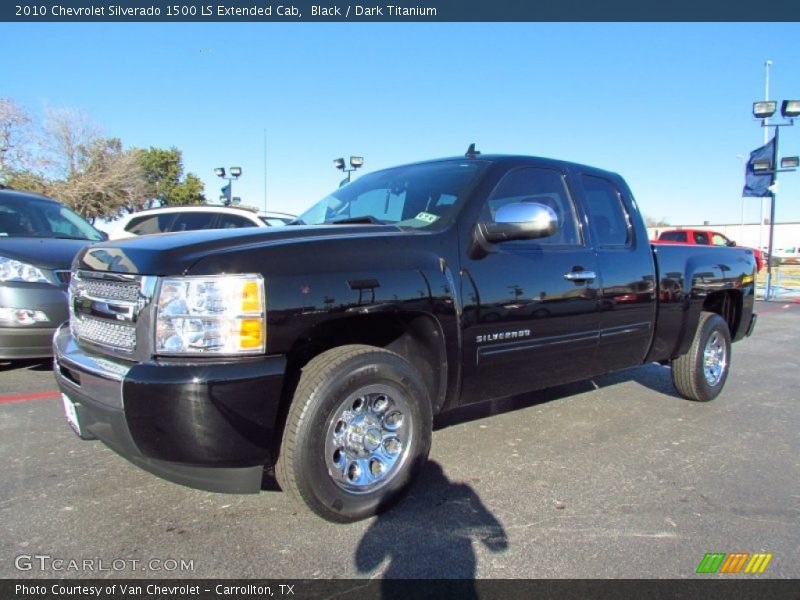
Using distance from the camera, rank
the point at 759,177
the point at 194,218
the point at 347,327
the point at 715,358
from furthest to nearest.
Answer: the point at 759,177 < the point at 194,218 < the point at 715,358 < the point at 347,327

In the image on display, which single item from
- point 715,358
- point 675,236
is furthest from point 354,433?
point 675,236

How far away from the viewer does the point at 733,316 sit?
548 cm

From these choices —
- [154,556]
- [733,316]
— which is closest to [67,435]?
[154,556]

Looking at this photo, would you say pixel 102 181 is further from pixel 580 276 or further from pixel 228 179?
pixel 580 276

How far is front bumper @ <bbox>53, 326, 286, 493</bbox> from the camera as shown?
2.22 m

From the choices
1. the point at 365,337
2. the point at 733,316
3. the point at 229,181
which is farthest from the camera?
the point at 229,181

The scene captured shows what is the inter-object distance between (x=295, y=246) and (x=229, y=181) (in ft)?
58.7

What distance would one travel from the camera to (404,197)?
3580 millimetres

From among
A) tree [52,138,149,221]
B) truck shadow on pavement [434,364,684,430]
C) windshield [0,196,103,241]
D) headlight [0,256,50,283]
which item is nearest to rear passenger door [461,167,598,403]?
truck shadow on pavement [434,364,684,430]

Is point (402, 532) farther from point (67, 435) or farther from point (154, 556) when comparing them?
point (67, 435)

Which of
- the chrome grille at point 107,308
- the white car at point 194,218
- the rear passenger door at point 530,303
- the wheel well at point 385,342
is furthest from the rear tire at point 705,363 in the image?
the white car at point 194,218

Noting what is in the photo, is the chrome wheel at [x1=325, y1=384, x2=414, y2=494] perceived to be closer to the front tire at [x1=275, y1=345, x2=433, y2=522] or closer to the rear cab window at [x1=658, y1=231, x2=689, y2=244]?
the front tire at [x1=275, y1=345, x2=433, y2=522]

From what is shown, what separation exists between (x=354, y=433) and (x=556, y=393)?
2.98m

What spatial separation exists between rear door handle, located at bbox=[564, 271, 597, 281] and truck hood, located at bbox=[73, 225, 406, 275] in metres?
1.17
